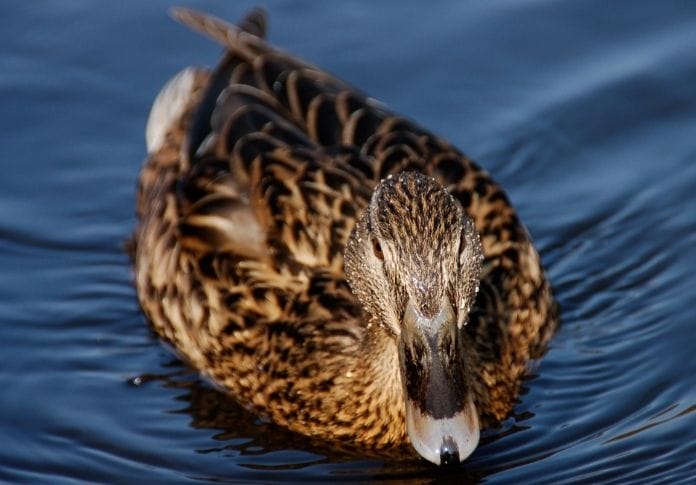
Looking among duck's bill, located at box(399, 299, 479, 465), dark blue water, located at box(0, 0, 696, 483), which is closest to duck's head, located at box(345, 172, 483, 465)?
duck's bill, located at box(399, 299, 479, 465)

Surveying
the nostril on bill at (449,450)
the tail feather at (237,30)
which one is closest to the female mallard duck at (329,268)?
the nostril on bill at (449,450)

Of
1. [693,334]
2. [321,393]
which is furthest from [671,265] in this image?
[321,393]

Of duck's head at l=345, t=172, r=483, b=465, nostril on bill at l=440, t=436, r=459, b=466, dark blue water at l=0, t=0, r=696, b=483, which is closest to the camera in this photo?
duck's head at l=345, t=172, r=483, b=465

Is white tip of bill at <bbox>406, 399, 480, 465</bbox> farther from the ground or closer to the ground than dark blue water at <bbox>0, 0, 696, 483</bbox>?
closer to the ground

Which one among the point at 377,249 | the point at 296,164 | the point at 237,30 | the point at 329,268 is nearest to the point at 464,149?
the point at 237,30

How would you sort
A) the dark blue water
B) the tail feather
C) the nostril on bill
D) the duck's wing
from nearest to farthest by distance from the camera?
1. the nostril on bill
2. the dark blue water
3. the duck's wing
4. the tail feather

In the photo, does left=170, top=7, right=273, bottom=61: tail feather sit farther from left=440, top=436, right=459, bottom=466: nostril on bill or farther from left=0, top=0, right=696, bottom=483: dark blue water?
left=440, top=436, right=459, bottom=466: nostril on bill

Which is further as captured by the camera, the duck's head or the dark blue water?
the dark blue water

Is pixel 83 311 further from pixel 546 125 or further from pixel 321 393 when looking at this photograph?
pixel 546 125

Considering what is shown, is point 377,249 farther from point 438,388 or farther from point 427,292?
point 438,388
